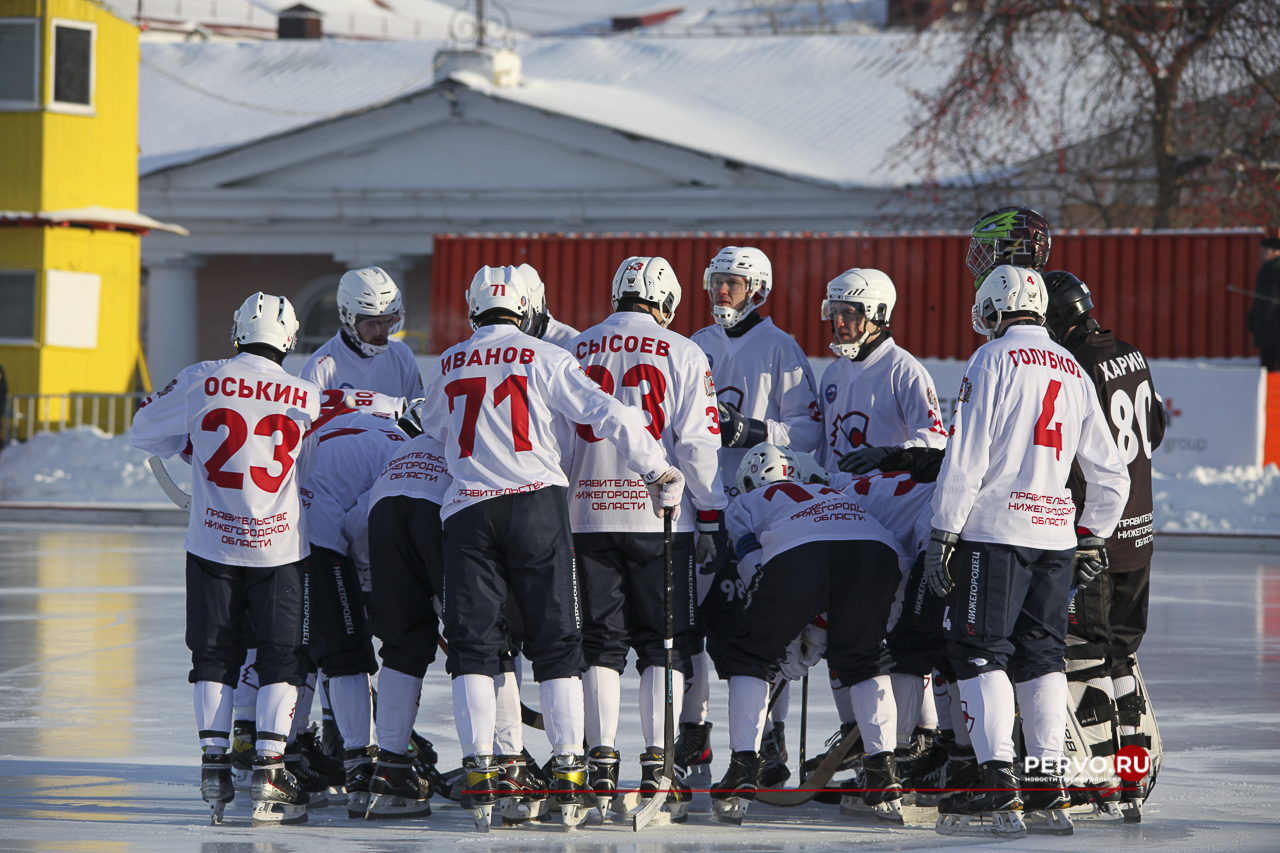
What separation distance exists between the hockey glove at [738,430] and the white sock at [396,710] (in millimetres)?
1803

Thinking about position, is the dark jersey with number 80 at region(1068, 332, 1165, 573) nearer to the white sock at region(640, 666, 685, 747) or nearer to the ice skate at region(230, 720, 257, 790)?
the white sock at region(640, 666, 685, 747)

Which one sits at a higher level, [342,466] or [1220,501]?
[342,466]

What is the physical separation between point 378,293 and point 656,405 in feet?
5.50

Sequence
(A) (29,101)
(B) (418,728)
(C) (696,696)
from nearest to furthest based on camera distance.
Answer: (C) (696,696)
(B) (418,728)
(A) (29,101)

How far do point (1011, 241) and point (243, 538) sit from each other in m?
3.70

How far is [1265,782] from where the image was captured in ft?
23.4

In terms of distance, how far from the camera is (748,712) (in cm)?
668

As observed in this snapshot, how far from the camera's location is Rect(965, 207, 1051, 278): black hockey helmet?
7395mm

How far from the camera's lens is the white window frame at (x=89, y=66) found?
26109 mm

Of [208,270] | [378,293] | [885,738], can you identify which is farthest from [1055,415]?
[208,270]

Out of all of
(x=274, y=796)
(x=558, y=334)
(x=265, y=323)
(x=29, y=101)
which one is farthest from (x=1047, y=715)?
(x=29, y=101)

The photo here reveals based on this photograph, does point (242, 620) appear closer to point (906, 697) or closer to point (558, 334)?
point (558, 334)

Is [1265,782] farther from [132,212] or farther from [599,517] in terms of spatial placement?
[132,212]

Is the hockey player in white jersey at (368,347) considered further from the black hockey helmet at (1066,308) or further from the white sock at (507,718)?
the black hockey helmet at (1066,308)
